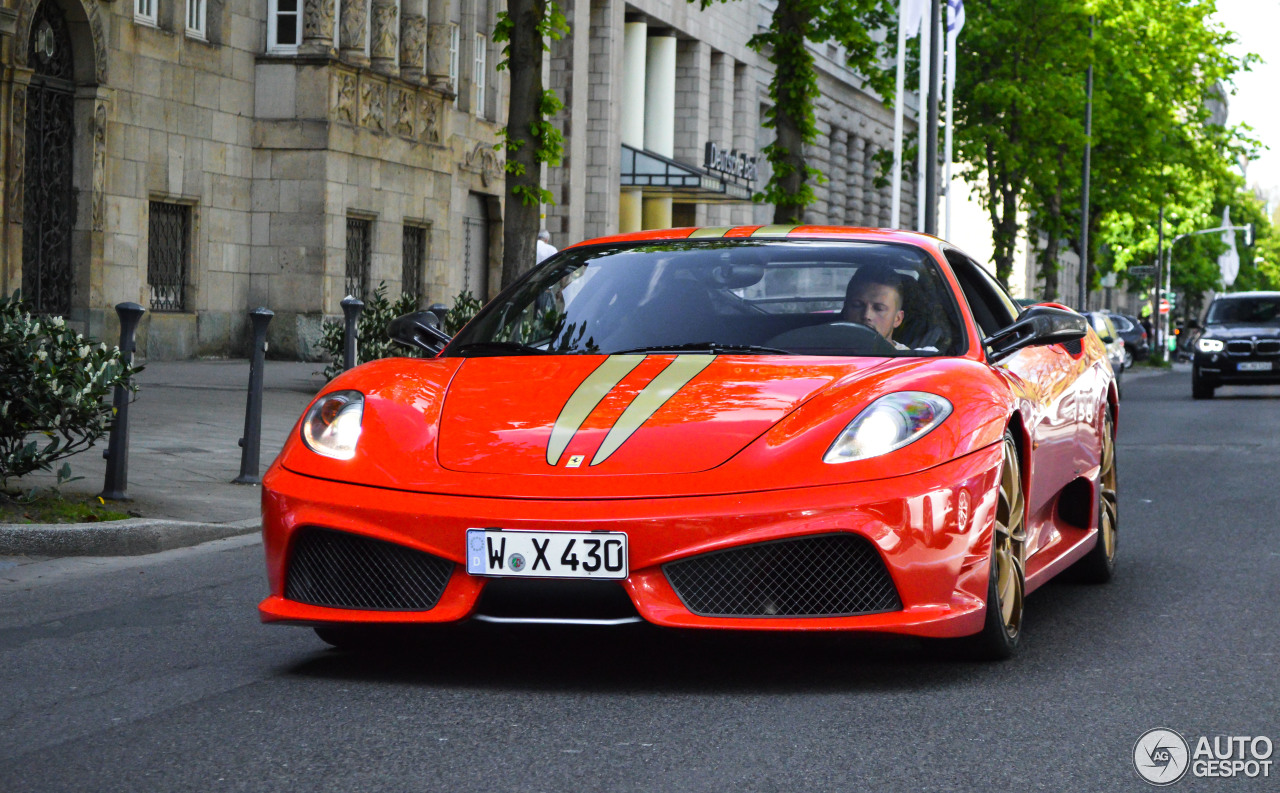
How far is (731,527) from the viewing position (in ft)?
15.1

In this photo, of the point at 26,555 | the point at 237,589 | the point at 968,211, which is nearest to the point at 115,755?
the point at 237,589

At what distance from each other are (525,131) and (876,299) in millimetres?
11754

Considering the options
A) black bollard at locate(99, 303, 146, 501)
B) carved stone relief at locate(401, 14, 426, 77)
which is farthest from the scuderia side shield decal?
carved stone relief at locate(401, 14, 426, 77)

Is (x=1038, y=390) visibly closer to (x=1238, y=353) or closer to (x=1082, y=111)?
(x=1238, y=353)

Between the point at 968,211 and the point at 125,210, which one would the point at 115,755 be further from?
the point at 968,211

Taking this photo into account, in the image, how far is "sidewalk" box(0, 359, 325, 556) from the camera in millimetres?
7762

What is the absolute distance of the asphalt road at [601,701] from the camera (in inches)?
155

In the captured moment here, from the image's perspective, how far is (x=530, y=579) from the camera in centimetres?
465

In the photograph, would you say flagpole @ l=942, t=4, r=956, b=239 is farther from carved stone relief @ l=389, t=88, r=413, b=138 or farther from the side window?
the side window

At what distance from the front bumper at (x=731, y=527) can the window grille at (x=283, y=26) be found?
21997 millimetres

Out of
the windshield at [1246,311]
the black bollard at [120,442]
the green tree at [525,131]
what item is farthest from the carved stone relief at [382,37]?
the black bollard at [120,442]

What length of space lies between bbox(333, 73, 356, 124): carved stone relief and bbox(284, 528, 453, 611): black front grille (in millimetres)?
21795

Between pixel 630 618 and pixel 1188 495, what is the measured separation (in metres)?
7.32

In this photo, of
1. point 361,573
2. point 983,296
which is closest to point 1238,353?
point 983,296
